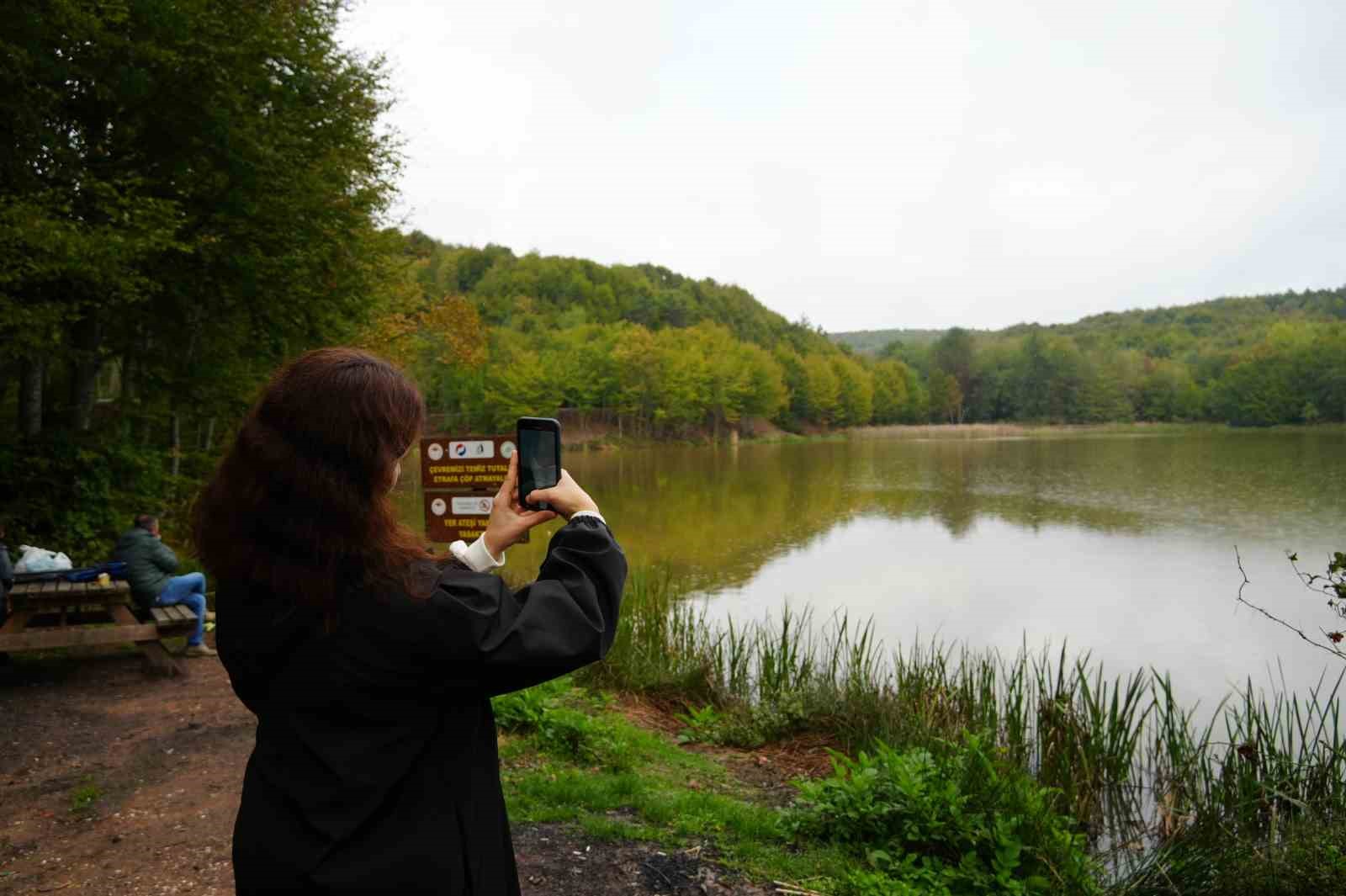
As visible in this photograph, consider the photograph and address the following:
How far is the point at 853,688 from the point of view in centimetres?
620

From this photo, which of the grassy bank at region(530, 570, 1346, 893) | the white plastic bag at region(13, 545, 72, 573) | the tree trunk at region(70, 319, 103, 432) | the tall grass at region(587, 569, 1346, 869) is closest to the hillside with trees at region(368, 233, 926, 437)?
the tree trunk at region(70, 319, 103, 432)

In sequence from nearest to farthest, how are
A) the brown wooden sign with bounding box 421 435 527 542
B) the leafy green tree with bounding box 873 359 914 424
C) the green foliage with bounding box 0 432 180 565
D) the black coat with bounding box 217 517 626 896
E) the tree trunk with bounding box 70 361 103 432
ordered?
the black coat with bounding box 217 517 626 896, the brown wooden sign with bounding box 421 435 527 542, the green foliage with bounding box 0 432 180 565, the tree trunk with bounding box 70 361 103 432, the leafy green tree with bounding box 873 359 914 424

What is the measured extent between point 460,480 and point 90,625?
10.4 ft

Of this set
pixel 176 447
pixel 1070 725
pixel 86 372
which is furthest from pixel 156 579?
pixel 1070 725

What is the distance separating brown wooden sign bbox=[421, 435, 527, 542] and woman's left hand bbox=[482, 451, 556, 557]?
3512 millimetres

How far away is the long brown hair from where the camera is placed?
1194 mm

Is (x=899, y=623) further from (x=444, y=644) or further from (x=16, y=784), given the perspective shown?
(x=444, y=644)

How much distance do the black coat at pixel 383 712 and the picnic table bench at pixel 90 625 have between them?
17.8 feet

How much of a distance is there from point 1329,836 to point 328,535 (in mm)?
4126

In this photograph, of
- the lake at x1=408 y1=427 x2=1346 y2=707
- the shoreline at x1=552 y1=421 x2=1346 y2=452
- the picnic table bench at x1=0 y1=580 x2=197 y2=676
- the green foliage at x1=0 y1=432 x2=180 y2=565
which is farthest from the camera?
the shoreline at x1=552 y1=421 x2=1346 y2=452

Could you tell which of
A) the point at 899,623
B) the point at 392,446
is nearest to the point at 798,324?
the point at 899,623

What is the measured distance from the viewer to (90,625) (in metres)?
5.98

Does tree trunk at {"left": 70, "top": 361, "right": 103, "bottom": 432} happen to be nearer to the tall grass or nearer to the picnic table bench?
the picnic table bench

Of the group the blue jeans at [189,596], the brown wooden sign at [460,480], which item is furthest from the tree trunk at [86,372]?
the brown wooden sign at [460,480]
